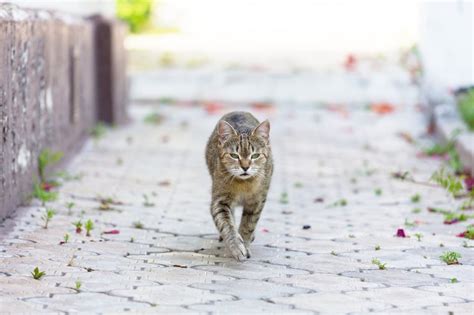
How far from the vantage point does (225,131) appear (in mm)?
7168

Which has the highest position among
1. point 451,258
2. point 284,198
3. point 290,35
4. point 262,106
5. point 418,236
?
point 290,35

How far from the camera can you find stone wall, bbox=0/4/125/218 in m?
7.78

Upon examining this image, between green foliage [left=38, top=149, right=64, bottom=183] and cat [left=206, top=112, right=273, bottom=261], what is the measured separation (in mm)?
2287

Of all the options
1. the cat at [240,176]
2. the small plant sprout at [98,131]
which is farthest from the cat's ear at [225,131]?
the small plant sprout at [98,131]

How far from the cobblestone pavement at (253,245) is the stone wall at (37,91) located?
26cm

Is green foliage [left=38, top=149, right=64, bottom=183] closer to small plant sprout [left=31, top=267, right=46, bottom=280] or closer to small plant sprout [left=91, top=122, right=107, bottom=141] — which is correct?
small plant sprout [left=91, top=122, right=107, bottom=141]

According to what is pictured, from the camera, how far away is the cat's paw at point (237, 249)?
6.82 metres

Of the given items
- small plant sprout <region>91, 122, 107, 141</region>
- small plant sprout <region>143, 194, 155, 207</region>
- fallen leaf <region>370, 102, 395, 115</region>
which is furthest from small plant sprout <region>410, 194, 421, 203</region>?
fallen leaf <region>370, 102, 395, 115</region>

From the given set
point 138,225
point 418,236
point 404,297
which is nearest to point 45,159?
point 138,225

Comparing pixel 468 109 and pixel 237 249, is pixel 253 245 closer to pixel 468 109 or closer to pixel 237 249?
pixel 237 249

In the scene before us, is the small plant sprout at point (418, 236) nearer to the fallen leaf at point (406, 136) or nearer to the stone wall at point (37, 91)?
the stone wall at point (37, 91)

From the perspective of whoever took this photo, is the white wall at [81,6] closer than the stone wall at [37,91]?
No

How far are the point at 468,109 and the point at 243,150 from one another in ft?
16.8

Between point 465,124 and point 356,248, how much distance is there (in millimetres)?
5041
